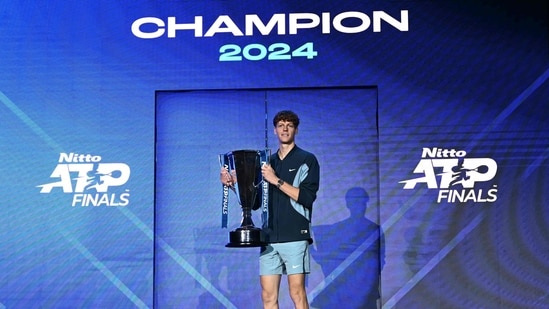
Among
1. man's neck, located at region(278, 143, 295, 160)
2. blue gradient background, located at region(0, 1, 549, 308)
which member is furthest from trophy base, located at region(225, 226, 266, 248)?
blue gradient background, located at region(0, 1, 549, 308)

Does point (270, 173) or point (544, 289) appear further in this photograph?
point (544, 289)

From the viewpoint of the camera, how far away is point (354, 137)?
20.5 feet

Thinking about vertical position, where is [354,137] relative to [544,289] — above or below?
above

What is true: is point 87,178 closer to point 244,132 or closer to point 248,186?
point 244,132

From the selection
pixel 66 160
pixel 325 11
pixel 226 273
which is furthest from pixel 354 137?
pixel 66 160

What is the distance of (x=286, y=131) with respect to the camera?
5148mm

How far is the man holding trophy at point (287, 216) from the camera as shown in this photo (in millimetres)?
4988

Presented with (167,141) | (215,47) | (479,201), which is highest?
(215,47)

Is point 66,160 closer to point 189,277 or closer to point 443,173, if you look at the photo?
point 189,277

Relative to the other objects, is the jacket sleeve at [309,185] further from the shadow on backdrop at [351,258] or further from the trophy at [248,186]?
the shadow on backdrop at [351,258]

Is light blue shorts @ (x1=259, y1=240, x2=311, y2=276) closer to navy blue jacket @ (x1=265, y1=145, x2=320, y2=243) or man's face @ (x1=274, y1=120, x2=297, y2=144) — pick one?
navy blue jacket @ (x1=265, y1=145, x2=320, y2=243)

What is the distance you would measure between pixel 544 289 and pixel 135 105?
10.8 ft

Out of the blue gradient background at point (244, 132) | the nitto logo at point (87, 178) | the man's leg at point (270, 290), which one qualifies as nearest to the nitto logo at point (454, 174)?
the blue gradient background at point (244, 132)

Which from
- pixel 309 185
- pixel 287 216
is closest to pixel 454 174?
pixel 309 185
